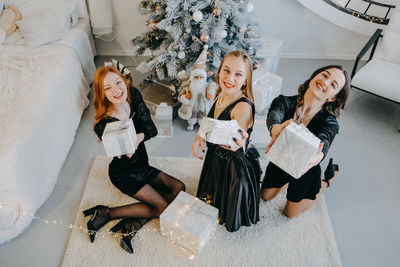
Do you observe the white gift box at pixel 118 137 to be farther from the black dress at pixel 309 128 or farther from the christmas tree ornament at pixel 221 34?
the christmas tree ornament at pixel 221 34

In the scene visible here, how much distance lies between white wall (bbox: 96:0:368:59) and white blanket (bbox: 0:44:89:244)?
31.9 inches

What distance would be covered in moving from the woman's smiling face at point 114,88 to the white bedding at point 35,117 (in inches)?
29.2

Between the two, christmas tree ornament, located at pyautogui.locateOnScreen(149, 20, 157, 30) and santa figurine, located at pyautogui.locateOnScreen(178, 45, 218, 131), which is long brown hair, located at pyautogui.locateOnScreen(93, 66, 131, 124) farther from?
christmas tree ornament, located at pyautogui.locateOnScreen(149, 20, 157, 30)

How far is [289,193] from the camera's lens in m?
1.99

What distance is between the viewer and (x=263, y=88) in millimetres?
2715

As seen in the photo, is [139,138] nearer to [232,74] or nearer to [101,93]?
[101,93]

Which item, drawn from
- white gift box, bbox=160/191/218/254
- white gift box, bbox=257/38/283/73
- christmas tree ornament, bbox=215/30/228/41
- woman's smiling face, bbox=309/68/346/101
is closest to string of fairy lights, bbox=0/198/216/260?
white gift box, bbox=160/191/218/254

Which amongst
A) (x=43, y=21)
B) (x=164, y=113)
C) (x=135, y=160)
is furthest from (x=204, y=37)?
(x=43, y=21)

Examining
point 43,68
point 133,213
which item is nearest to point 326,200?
point 133,213

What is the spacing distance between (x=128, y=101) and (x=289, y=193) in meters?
1.14

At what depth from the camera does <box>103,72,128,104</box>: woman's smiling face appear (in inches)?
67.9

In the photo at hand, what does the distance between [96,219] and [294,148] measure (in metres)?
1.30

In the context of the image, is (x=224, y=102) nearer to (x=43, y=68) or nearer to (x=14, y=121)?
(x=14, y=121)

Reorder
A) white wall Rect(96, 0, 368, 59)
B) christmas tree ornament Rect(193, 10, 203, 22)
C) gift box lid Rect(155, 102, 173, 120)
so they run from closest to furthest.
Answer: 1. christmas tree ornament Rect(193, 10, 203, 22)
2. gift box lid Rect(155, 102, 173, 120)
3. white wall Rect(96, 0, 368, 59)
